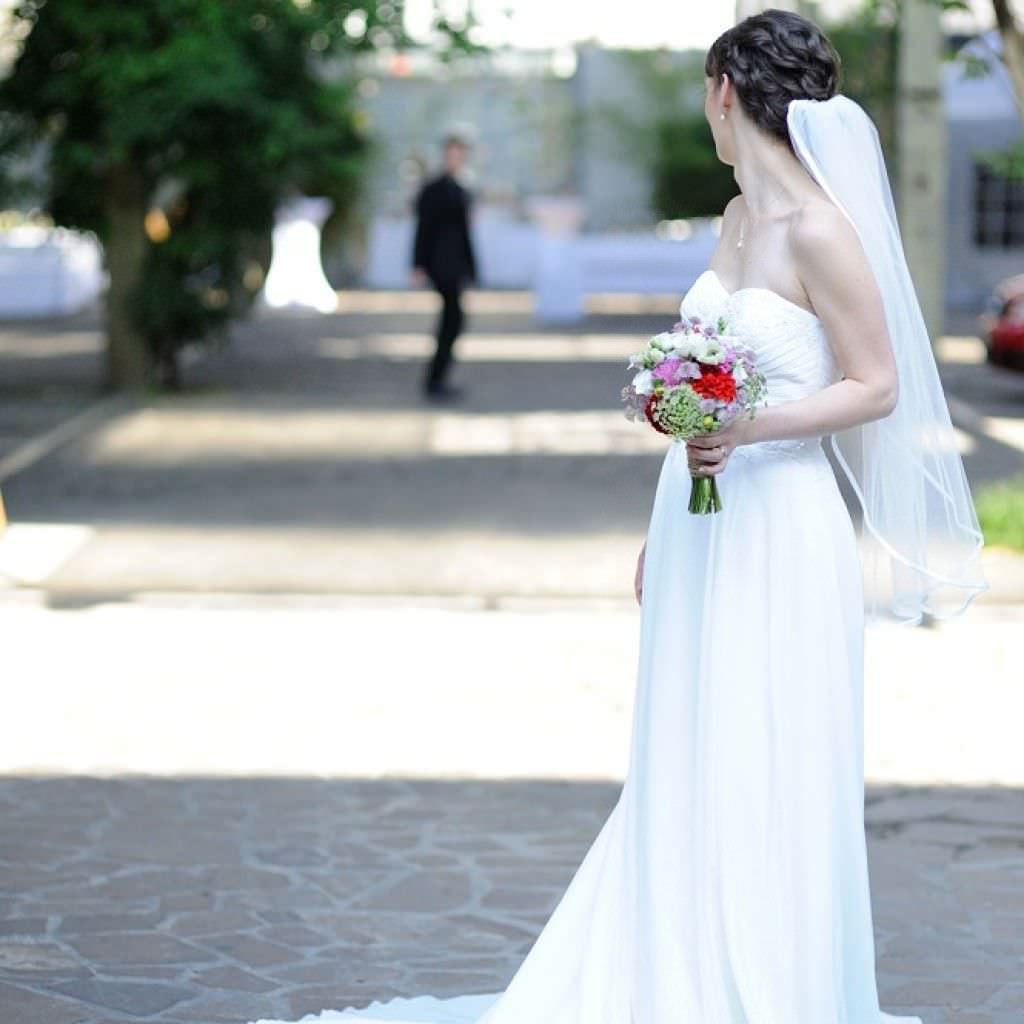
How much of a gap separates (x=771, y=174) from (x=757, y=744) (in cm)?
107

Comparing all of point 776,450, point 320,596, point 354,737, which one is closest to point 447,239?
point 320,596

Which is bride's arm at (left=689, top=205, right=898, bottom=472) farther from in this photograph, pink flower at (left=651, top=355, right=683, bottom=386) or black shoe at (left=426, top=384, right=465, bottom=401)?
black shoe at (left=426, top=384, right=465, bottom=401)

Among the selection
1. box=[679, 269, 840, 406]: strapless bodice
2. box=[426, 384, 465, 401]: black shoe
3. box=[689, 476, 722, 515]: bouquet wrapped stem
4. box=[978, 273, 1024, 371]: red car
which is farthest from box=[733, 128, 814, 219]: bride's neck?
box=[978, 273, 1024, 371]: red car

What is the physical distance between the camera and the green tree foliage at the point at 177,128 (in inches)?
734

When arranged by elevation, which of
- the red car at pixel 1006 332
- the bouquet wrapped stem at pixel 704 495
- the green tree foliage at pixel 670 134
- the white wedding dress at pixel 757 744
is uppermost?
the bouquet wrapped stem at pixel 704 495

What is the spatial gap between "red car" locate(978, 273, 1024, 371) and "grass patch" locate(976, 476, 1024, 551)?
8.54 meters

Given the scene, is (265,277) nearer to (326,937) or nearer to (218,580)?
(218,580)

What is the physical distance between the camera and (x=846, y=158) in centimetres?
414

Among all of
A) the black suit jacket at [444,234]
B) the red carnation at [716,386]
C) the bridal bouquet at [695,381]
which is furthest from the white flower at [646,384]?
the black suit jacket at [444,234]

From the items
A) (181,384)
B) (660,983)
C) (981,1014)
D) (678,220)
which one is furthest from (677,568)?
(678,220)

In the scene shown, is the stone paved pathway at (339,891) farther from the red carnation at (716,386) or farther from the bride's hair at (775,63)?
the bride's hair at (775,63)

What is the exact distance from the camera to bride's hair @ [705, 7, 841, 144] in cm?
408

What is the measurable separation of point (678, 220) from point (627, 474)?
34.2m

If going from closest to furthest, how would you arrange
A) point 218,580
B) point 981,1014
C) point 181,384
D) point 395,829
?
point 981,1014
point 395,829
point 218,580
point 181,384
